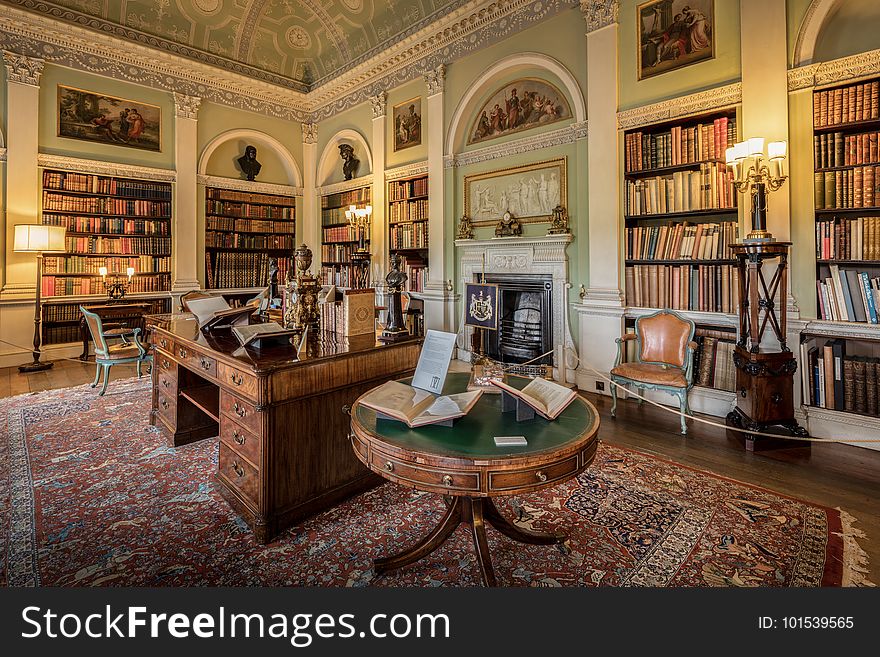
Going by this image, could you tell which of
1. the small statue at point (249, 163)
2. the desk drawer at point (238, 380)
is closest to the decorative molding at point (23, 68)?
the small statue at point (249, 163)

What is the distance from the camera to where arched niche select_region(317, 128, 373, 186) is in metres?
8.48

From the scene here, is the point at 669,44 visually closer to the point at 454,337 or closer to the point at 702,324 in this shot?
the point at 702,324

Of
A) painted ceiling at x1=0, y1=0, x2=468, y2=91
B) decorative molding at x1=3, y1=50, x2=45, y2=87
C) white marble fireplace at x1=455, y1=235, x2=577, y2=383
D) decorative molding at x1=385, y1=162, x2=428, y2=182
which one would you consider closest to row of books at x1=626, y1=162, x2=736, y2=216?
white marble fireplace at x1=455, y1=235, x2=577, y2=383

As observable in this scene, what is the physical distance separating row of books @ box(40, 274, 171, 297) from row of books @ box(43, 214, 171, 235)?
0.76 m

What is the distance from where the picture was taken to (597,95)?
197 inches

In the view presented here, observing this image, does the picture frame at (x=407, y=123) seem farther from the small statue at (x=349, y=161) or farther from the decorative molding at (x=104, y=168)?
the decorative molding at (x=104, y=168)

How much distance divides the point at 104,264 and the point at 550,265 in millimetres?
7121

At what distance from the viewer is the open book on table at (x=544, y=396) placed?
70.5 inches

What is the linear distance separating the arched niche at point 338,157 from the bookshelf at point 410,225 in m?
0.99

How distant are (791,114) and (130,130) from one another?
9.09 meters

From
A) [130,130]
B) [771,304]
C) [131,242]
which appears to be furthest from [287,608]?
[130,130]

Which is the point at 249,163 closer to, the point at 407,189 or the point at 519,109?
the point at 407,189

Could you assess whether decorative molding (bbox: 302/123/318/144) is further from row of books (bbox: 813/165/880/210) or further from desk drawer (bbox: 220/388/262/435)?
row of books (bbox: 813/165/880/210)

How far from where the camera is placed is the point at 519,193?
19.6 feet
